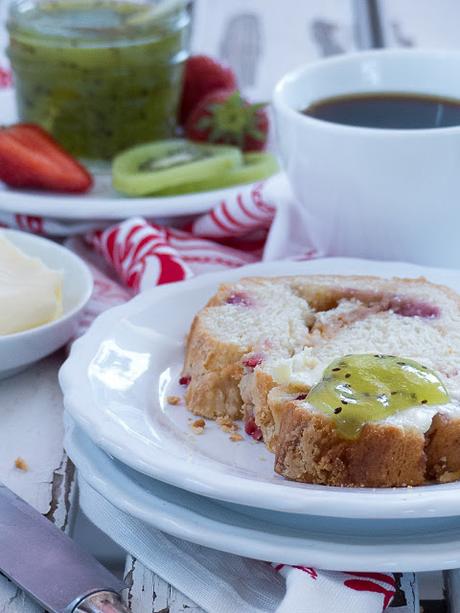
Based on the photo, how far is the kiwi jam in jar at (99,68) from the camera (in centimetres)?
222

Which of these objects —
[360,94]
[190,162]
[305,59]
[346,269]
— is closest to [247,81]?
[305,59]

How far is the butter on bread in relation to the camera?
153 centimetres

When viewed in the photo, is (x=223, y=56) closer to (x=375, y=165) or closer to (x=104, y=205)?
(x=104, y=205)

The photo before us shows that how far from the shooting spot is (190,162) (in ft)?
7.18

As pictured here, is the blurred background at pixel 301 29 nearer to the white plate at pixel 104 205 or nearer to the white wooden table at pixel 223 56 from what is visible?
the white wooden table at pixel 223 56

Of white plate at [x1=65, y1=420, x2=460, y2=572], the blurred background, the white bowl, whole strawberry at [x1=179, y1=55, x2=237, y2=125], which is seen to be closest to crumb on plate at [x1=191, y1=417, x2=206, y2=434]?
white plate at [x1=65, y1=420, x2=460, y2=572]

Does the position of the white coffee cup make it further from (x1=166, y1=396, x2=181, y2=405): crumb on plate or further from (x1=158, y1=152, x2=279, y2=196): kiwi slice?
(x1=166, y1=396, x2=181, y2=405): crumb on plate

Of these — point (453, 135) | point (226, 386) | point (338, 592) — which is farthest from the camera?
point (453, 135)

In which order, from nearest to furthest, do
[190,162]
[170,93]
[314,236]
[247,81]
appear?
1. [314,236]
2. [190,162]
3. [170,93]
4. [247,81]

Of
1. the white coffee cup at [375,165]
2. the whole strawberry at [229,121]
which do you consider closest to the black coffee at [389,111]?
the white coffee cup at [375,165]

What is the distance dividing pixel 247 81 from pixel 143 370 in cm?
156

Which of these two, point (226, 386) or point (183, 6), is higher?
point (183, 6)

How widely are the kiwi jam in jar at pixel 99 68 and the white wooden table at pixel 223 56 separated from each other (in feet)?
1.01

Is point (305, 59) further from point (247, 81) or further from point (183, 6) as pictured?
point (183, 6)
